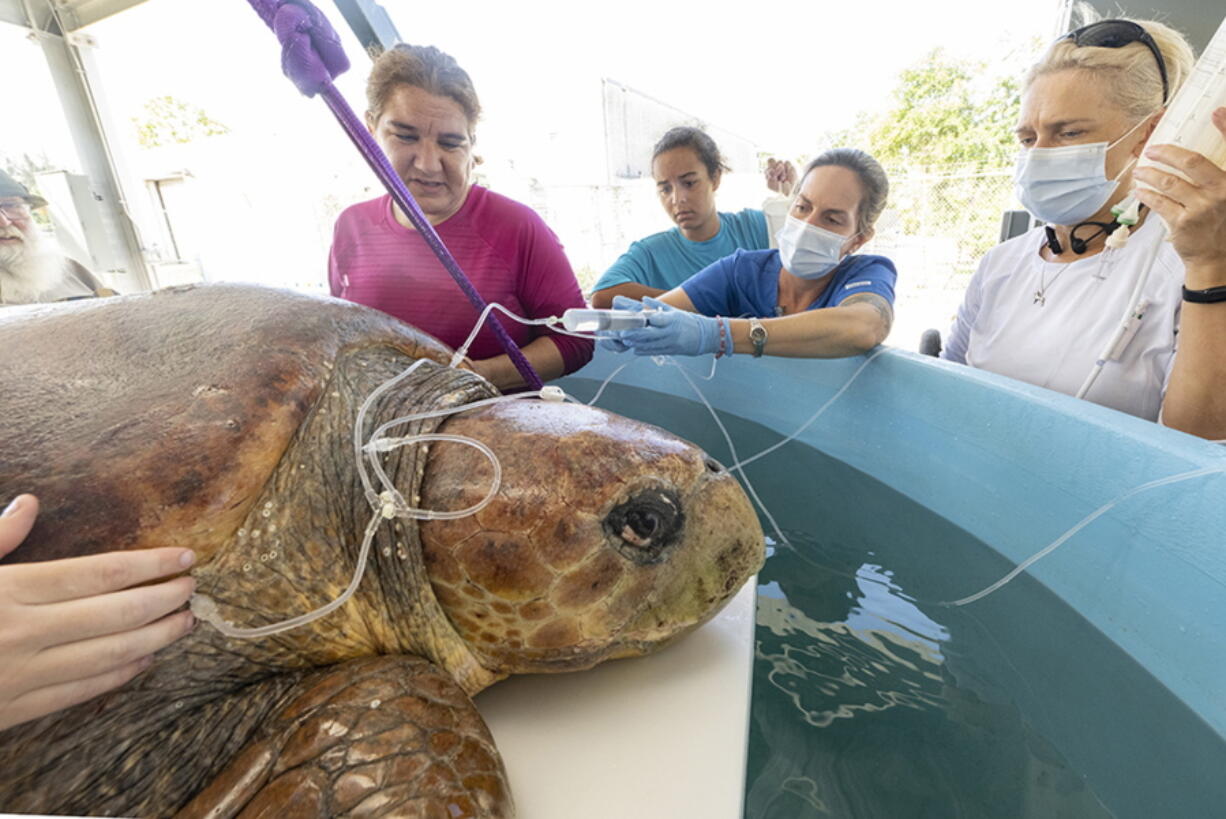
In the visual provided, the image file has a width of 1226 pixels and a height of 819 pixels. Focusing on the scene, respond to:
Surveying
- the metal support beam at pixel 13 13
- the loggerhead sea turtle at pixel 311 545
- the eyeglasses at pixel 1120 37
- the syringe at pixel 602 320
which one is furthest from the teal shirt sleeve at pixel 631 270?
the metal support beam at pixel 13 13

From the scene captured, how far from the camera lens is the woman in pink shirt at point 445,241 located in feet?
5.03

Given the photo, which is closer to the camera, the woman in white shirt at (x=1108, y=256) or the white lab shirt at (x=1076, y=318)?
the woman in white shirt at (x=1108, y=256)

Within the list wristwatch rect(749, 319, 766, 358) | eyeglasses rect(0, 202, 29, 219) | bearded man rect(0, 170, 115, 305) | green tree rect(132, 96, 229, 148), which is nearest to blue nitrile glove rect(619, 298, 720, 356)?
wristwatch rect(749, 319, 766, 358)

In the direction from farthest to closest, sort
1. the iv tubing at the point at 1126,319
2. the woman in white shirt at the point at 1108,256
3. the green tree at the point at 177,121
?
the green tree at the point at 177,121, the iv tubing at the point at 1126,319, the woman in white shirt at the point at 1108,256

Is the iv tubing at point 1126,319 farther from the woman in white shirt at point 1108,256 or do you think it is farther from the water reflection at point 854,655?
the water reflection at point 854,655

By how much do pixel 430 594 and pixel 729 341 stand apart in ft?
3.76

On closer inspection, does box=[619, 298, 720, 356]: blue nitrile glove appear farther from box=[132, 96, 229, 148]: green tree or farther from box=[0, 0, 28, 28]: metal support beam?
box=[132, 96, 229, 148]: green tree

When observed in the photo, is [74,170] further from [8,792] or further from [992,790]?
[992,790]

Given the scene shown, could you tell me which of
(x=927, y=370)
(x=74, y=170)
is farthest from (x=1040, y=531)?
(x=74, y=170)

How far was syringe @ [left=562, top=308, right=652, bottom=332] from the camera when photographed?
4.45 ft

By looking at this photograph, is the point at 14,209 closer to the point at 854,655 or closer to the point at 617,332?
the point at 617,332

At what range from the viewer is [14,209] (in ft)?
13.1

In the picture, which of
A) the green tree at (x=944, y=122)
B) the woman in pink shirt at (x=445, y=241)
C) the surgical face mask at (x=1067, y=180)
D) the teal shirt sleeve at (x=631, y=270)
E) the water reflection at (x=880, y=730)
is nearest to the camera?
the water reflection at (x=880, y=730)

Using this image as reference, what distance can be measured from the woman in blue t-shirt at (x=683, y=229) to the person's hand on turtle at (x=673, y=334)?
41.2 inches
